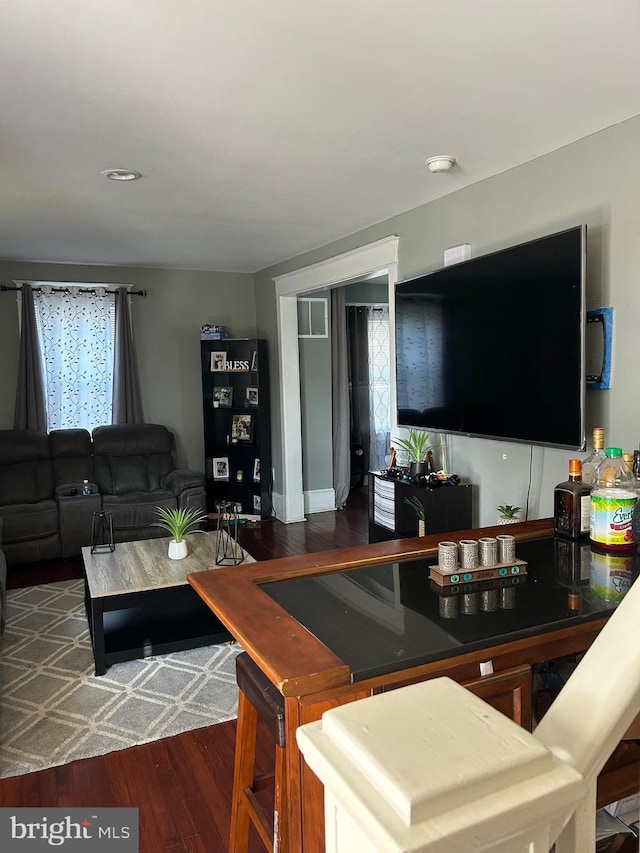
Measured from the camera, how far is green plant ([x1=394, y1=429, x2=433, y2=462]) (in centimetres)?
387

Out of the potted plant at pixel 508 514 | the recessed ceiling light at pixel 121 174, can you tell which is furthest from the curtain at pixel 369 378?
→ the recessed ceiling light at pixel 121 174

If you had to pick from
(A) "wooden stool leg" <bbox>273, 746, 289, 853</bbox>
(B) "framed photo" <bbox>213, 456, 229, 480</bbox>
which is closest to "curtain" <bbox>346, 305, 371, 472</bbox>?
(B) "framed photo" <bbox>213, 456, 229, 480</bbox>

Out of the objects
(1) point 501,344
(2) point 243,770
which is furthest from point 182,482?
(2) point 243,770

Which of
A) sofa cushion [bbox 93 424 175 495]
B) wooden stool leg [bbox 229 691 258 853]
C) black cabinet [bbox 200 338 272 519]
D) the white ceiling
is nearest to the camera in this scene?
wooden stool leg [bbox 229 691 258 853]

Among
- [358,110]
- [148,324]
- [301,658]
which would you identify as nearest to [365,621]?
[301,658]

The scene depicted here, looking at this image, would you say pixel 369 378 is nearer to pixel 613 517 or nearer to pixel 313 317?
pixel 313 317

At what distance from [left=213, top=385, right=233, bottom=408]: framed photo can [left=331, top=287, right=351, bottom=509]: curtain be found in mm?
1094

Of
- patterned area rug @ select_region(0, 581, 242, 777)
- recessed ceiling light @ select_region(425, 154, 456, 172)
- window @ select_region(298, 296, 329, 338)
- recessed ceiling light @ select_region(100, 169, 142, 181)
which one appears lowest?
patterned area rug @ select_region(0, 581, 242, 777)

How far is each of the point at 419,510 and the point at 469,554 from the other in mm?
1950

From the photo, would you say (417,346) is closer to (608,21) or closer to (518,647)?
(608,21)

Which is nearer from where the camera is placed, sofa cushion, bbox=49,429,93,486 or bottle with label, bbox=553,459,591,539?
bottle with label, bbox=553,459,591,539

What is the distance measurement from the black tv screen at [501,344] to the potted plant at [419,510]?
0.42m

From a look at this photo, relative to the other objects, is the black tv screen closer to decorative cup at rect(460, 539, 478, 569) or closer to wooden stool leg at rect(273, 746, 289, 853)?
decorative cup at rect(460, 539, 478, 569)

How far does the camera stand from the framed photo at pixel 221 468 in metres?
6.19
